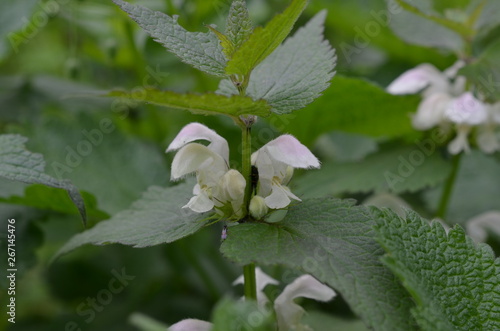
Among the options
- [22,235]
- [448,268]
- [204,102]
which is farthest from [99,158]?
[448,268]

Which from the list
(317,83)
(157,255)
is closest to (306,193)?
(317,83)

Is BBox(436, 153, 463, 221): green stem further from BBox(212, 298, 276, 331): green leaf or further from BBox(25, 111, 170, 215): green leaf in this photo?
BBox(212, 298, 276, 331): green leaf

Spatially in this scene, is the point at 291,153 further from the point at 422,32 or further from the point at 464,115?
the point at 422,32

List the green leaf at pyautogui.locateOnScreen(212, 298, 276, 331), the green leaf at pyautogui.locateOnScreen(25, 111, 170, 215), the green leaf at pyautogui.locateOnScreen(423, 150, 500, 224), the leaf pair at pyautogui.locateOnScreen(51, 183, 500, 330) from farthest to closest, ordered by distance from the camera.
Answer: the green leaf at pyautogui.locateOnScreen(423, 150, 500, 224) < the green leaf at pyautogui.locateOnScreen(25, 111, 170, 215) < the leaf pair at pyautogui.locateOnScreen(51, 183, 500, 330) < the green leaf at pyautogui.locateOnScreen(212, 298, 276, 331)

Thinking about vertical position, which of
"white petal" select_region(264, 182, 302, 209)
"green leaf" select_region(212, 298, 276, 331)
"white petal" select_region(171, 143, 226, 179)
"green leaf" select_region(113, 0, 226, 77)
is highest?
"green leaf" select_region(113, 0, 226, 77)

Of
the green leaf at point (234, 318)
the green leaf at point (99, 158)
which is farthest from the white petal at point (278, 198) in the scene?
the green leaf at point (99, 158)

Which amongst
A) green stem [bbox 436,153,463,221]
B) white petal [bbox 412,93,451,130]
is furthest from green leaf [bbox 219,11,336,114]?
green stem [bbox 436,153,463,221]
